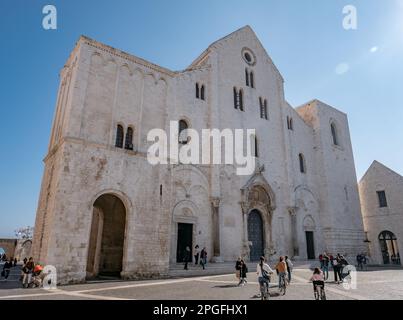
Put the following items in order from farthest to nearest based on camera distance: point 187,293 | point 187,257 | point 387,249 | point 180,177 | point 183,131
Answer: point 387,249, point 183,131, point 180,177, point 187,257, point 187,293

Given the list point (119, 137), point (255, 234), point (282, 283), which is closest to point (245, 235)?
point (255, 234)

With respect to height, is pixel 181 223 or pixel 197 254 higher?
pixel 181 223

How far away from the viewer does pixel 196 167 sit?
1934 cm

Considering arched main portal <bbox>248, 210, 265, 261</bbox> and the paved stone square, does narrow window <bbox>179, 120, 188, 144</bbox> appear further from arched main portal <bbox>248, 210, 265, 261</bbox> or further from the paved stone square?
the paved stone square

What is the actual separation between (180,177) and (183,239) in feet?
13.3

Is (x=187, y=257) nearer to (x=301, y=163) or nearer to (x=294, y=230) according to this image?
(x=294, y=230)

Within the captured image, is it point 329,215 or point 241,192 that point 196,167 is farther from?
point 329,215

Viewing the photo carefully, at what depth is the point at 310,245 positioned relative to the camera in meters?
25.0

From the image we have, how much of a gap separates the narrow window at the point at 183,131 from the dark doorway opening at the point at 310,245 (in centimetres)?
1447

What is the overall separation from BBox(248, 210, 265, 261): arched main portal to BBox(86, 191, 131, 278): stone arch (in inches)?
377

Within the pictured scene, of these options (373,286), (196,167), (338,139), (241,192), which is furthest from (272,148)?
(373,286)

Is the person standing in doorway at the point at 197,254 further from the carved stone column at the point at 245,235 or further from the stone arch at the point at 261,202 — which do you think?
the stone arch at the point at 261,202

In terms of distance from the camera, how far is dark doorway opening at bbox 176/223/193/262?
693 inches
